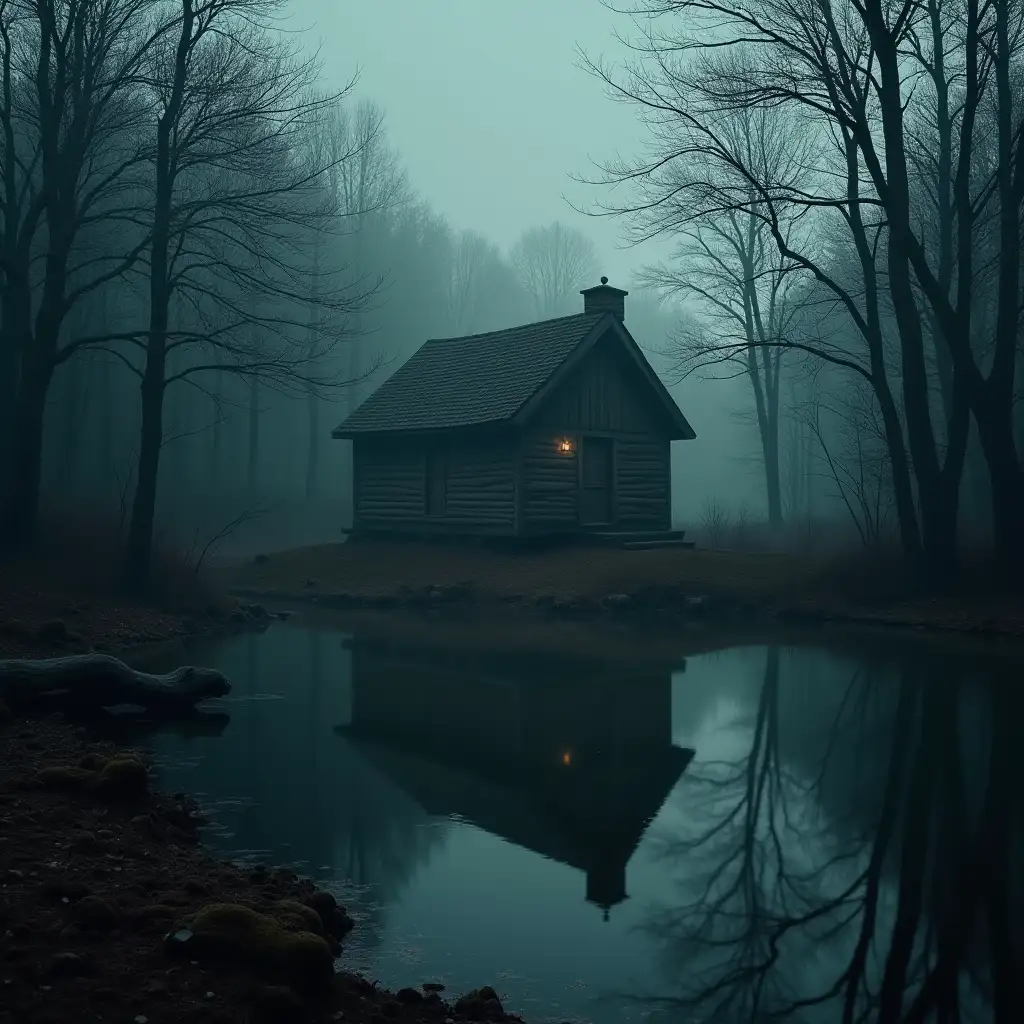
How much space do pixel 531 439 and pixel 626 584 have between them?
6722mm

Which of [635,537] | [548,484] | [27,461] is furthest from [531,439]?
[27,461]

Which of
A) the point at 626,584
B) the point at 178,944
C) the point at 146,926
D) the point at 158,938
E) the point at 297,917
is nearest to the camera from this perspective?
the point at 178,944

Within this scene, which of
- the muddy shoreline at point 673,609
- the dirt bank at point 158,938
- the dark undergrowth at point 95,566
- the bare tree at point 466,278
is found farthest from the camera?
the bare tree at point 466,278

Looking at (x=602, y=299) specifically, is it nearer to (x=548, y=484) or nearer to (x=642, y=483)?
(x=642, y=483)

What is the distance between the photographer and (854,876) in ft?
21.2

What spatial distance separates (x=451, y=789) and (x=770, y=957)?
3.51m

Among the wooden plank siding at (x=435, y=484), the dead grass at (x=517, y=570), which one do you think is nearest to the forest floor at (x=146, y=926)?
the dead grass at (x=517, y=570)

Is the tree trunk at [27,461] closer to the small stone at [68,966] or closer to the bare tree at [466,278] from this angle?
the small stone at [68,966]

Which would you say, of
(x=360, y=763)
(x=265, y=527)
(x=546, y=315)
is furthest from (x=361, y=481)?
(x=546, y=315)

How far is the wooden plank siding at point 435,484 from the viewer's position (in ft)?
92.3

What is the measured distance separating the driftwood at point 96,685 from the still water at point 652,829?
1.66ft

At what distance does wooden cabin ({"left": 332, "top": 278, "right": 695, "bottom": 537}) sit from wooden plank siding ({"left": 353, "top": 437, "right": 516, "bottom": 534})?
0.13ft

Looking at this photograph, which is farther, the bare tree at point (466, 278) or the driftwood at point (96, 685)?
the bare tree at point (466, 278)

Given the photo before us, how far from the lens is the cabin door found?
95.8 ft
